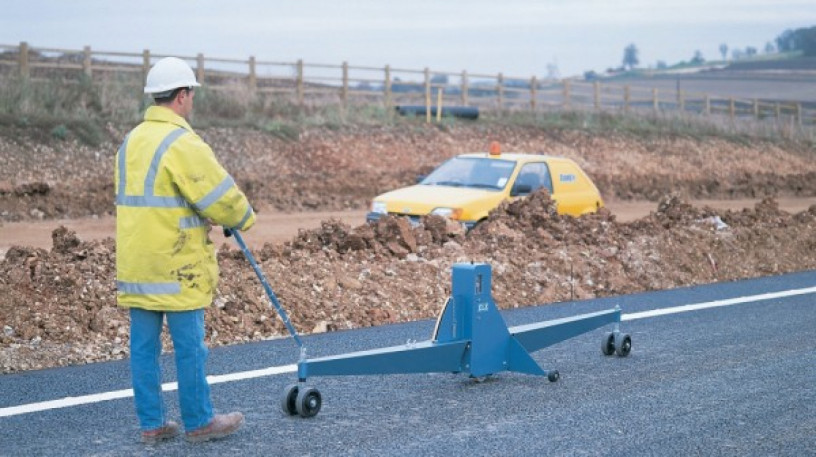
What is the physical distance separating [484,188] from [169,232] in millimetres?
12018

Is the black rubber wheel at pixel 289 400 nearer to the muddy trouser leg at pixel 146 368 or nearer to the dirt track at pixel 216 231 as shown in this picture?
the muddy trouser leg at pixel 146 368

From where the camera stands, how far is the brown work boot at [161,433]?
6.99 meters

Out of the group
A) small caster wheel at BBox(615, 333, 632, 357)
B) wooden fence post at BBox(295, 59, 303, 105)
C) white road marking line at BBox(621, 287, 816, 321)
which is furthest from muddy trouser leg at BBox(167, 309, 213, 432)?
wooden fence post at BBox(295, 59, 303, 105)

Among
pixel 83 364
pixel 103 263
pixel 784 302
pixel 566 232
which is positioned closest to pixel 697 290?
pixel 784 302

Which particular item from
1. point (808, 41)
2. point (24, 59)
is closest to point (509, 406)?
point (24, 59)

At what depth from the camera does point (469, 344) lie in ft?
27.9

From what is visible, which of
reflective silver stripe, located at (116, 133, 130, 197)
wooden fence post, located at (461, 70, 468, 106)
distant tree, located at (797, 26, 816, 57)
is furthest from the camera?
distant tree, located at (797, 26, 816, 57)

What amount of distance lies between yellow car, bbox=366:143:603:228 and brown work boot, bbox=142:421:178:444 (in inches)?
417

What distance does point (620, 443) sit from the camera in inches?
283

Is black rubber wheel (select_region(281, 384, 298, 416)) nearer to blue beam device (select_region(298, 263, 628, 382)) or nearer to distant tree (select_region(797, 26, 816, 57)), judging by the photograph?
blue beam device (select_region(298, 263, 628, 382))

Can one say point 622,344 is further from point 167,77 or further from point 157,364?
point 167,77

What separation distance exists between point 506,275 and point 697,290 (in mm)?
2070

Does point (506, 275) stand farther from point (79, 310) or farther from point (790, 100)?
point (790, 100)

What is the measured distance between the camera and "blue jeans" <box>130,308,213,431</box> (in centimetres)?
696
